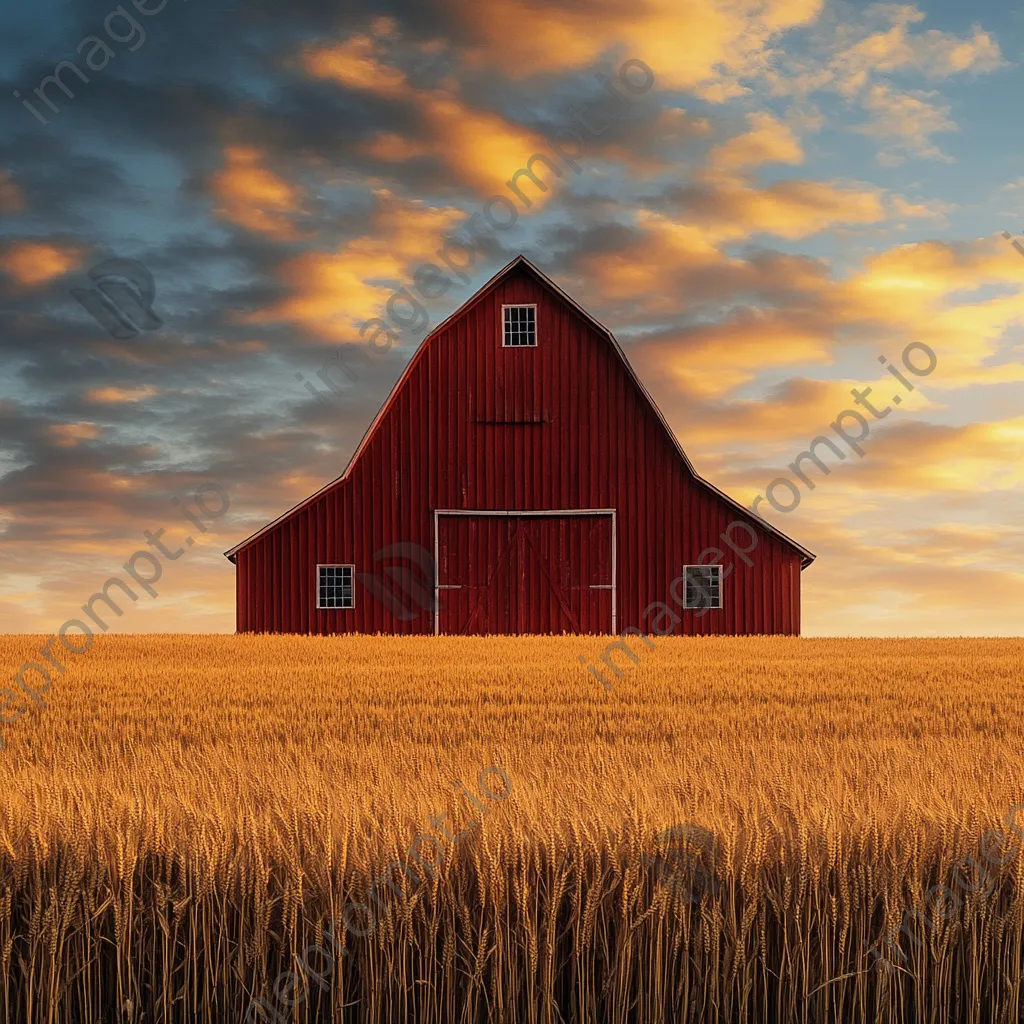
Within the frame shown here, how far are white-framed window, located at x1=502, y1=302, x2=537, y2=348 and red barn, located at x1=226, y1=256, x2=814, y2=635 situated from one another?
0.91 metres

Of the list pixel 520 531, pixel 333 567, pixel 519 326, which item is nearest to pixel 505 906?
pixel 520 531

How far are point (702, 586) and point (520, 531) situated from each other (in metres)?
5.42

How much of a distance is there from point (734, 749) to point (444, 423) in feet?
72.3

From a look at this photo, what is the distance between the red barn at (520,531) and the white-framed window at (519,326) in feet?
2.97

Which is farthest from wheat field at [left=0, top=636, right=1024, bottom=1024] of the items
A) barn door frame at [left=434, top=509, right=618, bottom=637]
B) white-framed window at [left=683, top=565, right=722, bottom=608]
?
white-framed window at [left=683, top=565, right=722, bottom=608]

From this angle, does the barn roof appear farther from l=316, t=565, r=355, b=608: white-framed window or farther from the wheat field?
the wheat field

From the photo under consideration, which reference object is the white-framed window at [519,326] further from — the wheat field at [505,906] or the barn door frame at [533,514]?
the wheat field at [505,906]

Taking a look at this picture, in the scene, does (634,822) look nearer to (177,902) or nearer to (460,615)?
(177,902)

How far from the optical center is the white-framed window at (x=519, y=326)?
32750mm

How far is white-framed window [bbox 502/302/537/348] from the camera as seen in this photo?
3275 centimetres

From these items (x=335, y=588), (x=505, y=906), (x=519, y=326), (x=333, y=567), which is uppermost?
(x=519, y=326)

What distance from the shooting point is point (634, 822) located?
5781mm

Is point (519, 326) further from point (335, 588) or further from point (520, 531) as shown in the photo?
point (335, 588)

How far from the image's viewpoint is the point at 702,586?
31.8m
